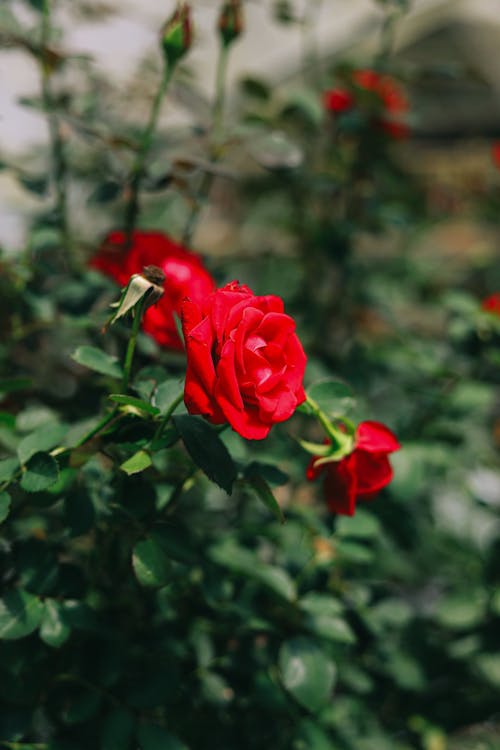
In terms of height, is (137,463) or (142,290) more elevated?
(142,290)

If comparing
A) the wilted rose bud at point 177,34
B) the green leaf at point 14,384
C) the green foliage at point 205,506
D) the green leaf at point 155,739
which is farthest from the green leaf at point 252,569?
the wilted rose bud at point 177,34

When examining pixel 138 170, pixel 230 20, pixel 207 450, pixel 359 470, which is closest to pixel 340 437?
pixel 359 470

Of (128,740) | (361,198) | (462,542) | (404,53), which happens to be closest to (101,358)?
(128,740)

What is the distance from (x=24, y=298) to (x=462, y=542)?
2.97 feet

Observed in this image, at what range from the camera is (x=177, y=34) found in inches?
27.6

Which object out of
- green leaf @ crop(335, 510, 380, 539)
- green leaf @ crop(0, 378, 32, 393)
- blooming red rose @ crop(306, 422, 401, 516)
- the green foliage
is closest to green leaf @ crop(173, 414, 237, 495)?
the green foliage

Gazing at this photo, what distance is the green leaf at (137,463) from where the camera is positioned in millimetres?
490

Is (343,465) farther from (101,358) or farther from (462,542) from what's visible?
(462,542)

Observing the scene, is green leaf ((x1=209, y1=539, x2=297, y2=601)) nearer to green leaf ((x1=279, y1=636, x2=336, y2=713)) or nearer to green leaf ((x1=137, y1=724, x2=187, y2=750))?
green leaf ((x1=279, y1=636, x2=336, y2=713))

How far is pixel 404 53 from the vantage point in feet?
7.45

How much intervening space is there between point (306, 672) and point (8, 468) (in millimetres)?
354

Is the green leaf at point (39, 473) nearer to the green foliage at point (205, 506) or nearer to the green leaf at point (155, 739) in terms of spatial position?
the green foliage at point (205, 506)

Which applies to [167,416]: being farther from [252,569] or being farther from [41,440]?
[252,569]

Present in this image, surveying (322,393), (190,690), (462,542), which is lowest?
(462,542)
